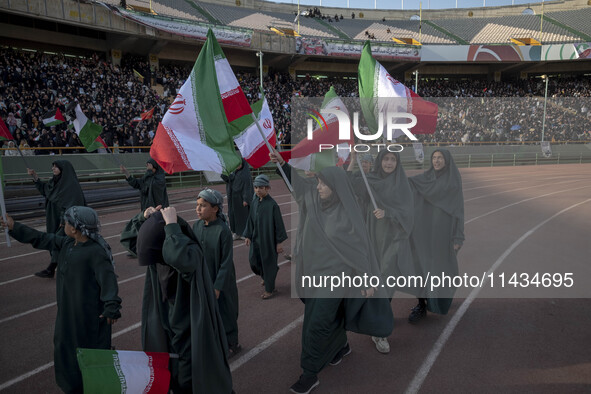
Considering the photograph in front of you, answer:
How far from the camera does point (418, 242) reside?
4.98 m

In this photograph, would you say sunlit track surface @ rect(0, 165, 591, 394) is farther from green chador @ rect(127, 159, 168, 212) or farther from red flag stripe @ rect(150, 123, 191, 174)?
red flag stripe @ rect(150, 123, 191, 174)

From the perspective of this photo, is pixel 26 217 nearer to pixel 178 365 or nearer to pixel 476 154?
pixel 178 365

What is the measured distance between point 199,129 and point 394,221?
2316mm

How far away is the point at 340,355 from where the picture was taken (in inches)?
160

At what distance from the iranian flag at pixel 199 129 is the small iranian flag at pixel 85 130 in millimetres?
5288

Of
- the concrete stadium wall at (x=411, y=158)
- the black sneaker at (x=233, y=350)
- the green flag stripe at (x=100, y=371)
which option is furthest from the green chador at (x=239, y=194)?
the concrete stadium wall at (x=411, y=158)

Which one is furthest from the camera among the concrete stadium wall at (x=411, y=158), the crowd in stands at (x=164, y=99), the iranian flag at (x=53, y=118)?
the crowd in stands at (x=164, y=99)

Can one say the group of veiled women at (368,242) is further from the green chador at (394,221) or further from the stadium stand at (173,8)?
the stadium stand at (173,8)

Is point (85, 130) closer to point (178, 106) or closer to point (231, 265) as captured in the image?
point (178, 106)

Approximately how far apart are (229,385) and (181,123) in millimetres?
2552

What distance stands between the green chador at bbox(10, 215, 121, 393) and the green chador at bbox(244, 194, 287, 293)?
246 centimetres

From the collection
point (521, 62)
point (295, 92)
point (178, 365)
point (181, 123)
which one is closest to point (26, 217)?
point (181, 123)

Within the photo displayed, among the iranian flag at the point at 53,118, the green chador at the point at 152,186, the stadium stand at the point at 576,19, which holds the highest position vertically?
the stadium stand at the point at 576,19

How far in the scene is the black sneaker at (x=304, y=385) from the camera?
3.48 meters
